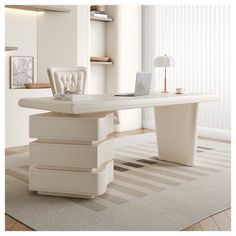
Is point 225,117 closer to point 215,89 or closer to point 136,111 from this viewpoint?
point 215,89

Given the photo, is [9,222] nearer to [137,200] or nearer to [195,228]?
[137,200]

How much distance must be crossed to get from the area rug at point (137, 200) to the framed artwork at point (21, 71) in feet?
3.54

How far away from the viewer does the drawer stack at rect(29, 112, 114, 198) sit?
2652mm

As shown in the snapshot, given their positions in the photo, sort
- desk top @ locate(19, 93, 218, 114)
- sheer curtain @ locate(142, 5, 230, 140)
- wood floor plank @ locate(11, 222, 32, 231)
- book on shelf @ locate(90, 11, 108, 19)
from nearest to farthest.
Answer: wood floor plank @ locate(11, 222, 32, 231) → desk top @ locate(19, 93, 218, 114) → sheer curtain @ locate(142, 5, 230, 140) → book on shelf @ locate(90, 11, 108, 19)

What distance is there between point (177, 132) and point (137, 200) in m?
1.19

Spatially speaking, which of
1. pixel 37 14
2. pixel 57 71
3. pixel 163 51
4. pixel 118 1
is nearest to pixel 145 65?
pixel 163 51

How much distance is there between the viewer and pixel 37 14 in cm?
480

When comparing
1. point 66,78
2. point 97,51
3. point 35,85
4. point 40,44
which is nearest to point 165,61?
point 66,78

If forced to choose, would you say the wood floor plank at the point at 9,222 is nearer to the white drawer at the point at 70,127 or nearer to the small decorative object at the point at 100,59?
the white drawer at the point at 70,127

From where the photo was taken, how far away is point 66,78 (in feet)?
13.2

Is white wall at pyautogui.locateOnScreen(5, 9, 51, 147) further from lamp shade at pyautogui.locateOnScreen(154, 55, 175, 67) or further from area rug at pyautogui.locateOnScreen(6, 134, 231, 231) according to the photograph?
lamp shade at pyautogui.locateOnScreen(154, 55, 175, 67)

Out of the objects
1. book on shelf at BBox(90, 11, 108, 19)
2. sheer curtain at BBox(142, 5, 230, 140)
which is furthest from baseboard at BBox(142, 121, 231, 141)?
book on shelf at BBox(90, 11, 108, 19)

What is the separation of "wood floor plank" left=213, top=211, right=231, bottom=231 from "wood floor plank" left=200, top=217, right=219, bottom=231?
2cm

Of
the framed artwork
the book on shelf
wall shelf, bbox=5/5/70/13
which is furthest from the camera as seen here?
the book on shelf
